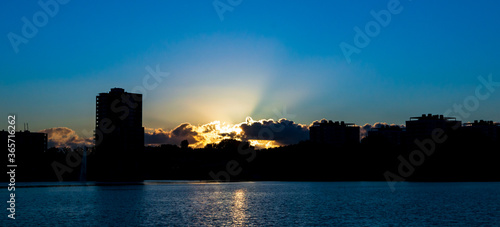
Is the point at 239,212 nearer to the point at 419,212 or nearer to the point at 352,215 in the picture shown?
the point at 352,215

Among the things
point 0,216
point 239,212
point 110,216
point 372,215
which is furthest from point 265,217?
point 0,216

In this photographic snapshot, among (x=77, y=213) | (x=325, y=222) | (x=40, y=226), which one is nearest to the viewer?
(x=40, y=226)

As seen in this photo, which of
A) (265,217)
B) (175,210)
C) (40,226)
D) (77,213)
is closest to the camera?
(40,226)

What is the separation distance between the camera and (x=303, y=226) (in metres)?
88.0

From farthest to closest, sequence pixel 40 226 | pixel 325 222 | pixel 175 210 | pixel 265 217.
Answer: pixel 175 210
pixel 265 217
pixel 325 222
pixel 40 226

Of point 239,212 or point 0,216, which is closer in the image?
point 0,216

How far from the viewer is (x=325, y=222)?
93.4 metres

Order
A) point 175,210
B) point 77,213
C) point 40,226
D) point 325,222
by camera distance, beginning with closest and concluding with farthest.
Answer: point 40,226 < point 325,222 < point 77,213 < point 175,210

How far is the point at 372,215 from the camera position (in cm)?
10594

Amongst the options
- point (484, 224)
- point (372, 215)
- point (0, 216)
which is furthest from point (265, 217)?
point (0, 216)

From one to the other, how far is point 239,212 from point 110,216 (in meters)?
26.0

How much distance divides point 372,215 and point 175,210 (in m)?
41.1

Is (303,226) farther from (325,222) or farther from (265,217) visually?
(265,217)

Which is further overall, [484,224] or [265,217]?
[265,217]
